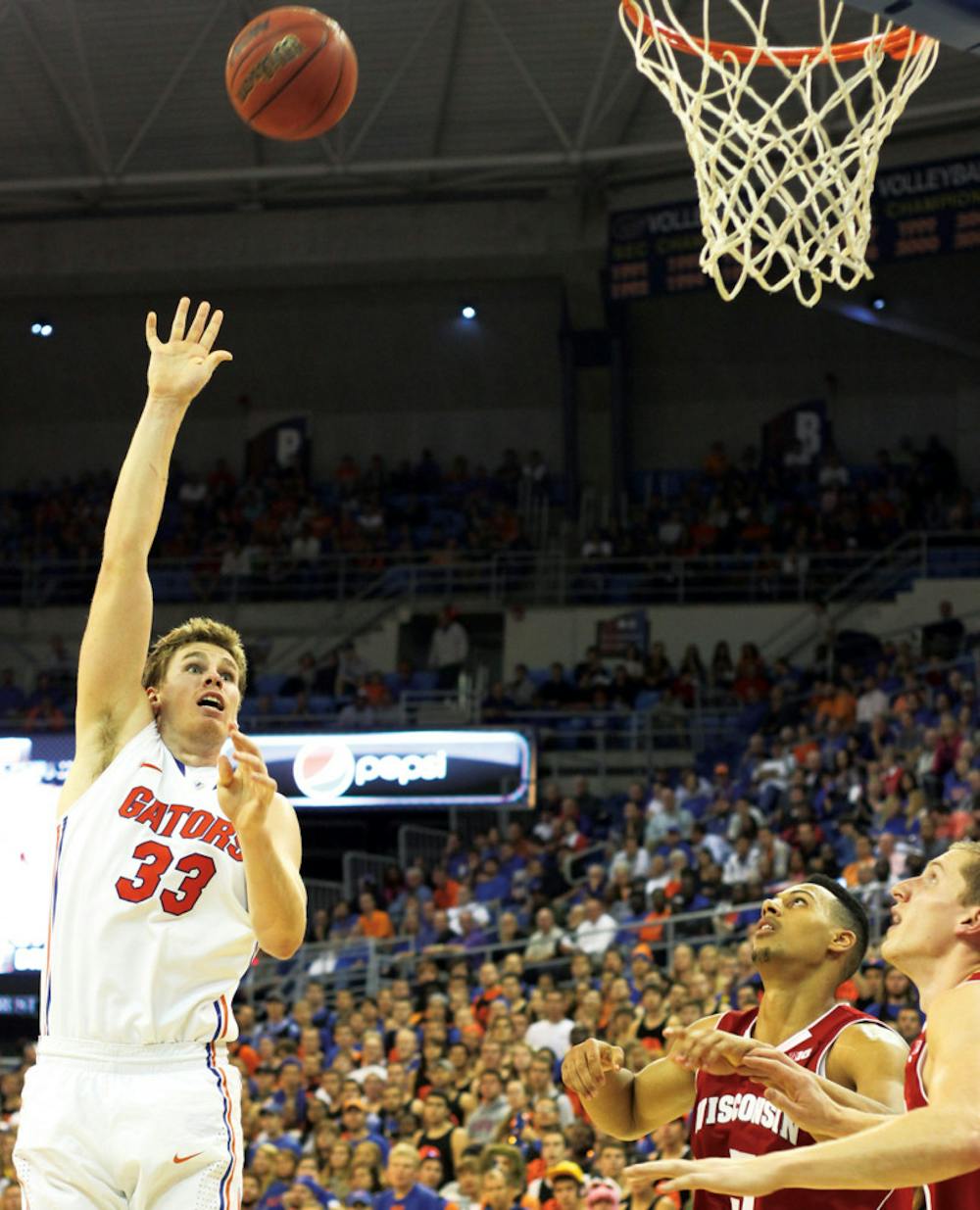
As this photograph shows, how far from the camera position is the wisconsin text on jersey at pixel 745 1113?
383 cm

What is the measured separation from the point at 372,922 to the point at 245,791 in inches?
476

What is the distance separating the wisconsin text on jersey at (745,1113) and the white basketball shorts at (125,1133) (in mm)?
1134

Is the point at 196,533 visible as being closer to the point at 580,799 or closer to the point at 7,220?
the point at 7,220

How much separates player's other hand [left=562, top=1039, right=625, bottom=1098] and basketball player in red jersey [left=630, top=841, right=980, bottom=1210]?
81 cm

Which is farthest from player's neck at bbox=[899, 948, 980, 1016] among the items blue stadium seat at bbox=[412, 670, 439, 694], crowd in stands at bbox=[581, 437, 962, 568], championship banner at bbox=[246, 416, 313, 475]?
championship banner at bbox=[246, 416, 313, 475]

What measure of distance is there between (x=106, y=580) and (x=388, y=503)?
761 inches

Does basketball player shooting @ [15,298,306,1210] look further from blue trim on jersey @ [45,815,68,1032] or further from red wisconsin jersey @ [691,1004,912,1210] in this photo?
red wisconsin jersey @ [691,1004,912,1210]

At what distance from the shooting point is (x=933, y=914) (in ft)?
10.7

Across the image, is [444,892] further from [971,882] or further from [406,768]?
[971,882]

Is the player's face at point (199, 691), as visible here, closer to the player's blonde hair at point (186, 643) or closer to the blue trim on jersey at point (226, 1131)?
the player's blonde hair at point (186, 643)

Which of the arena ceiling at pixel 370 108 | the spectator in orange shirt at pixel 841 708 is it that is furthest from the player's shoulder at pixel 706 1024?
the arena ceiling at pixel 370 108

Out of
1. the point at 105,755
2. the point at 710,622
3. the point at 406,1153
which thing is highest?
the point at 710,622

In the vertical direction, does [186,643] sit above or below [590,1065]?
above

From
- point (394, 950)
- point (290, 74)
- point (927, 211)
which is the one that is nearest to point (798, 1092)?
point (290, 74)
